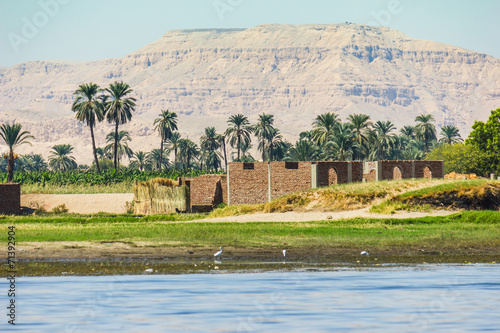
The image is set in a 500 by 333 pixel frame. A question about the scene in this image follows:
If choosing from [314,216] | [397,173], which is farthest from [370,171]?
[314,216]

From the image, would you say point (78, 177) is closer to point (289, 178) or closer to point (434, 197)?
point (289, 178)

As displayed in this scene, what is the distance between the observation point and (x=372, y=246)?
1247 inches

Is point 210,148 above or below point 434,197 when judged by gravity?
above

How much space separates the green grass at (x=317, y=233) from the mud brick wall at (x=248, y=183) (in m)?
15.7

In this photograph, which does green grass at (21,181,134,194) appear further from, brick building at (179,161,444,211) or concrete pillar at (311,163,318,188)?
concrete pillar at (311,163,318,188)

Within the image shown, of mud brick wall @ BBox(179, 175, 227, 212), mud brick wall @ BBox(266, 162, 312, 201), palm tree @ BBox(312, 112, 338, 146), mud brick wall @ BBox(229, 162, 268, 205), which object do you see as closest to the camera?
mud brick wall @ BBox(266, 162, 312, 201)

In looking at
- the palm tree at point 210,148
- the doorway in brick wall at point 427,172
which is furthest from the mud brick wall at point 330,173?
the palm tree at point 210,148

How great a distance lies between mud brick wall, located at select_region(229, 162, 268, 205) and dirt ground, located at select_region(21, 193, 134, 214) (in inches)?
595

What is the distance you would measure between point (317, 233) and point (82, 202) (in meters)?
44.5

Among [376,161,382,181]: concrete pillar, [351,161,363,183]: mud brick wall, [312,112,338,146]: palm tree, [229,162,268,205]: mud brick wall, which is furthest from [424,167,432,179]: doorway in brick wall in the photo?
[312,112,338,146]: palm tree

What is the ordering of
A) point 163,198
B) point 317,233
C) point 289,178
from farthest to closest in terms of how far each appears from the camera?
point 163,198, point 289,178, point 317,233

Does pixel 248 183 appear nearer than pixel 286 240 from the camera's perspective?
No

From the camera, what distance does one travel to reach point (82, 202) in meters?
75.3

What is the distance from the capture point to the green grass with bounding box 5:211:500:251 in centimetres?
3256
